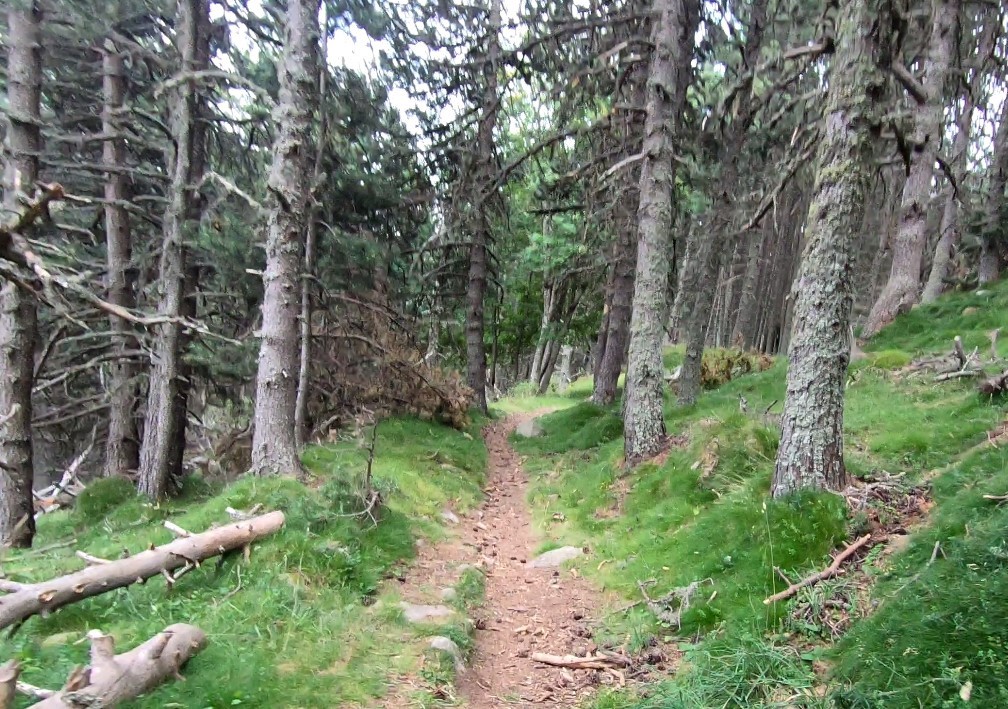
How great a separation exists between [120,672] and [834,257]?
5991mm

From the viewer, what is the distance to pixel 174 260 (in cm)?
990

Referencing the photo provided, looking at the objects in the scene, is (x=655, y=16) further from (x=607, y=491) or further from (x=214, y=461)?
(x=214, y=461)

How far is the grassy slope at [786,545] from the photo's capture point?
3141 mm

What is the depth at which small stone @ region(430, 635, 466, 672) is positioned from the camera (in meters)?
4.59

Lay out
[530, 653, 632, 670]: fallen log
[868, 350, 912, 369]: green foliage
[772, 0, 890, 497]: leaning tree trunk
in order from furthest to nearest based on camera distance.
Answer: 1. [868, 350, 912, 369]: green foliage
2. [772, 0, 890, 497]: leaning tree trunk
3. [530, 653, 632, 670]: fallen log

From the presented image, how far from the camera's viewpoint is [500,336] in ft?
106

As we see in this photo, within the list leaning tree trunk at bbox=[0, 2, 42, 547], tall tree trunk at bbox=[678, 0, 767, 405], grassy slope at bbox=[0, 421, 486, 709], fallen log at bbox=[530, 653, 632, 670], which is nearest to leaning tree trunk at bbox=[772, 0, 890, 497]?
fallen log at bbox=[530, 653, 632, 670]

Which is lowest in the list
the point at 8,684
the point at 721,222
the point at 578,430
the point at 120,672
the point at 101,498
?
the point at 101,498

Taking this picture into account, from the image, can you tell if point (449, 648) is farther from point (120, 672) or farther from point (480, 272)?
point (480, 272)

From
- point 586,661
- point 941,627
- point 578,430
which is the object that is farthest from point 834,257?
point 578,430

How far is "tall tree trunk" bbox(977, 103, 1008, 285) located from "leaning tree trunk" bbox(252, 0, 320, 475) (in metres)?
17.1

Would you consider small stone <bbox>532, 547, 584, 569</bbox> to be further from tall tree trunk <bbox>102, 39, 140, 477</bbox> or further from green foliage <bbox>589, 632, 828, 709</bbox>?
tall tree trunk <bbox>102, 39, 140, 477</bbox>

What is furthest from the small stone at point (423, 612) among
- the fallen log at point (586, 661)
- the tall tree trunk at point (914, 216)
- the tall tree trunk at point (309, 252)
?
the tall tree trunk at point (914, 216)

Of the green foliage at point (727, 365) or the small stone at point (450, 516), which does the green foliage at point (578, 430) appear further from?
the small stone at point (450, 516)
